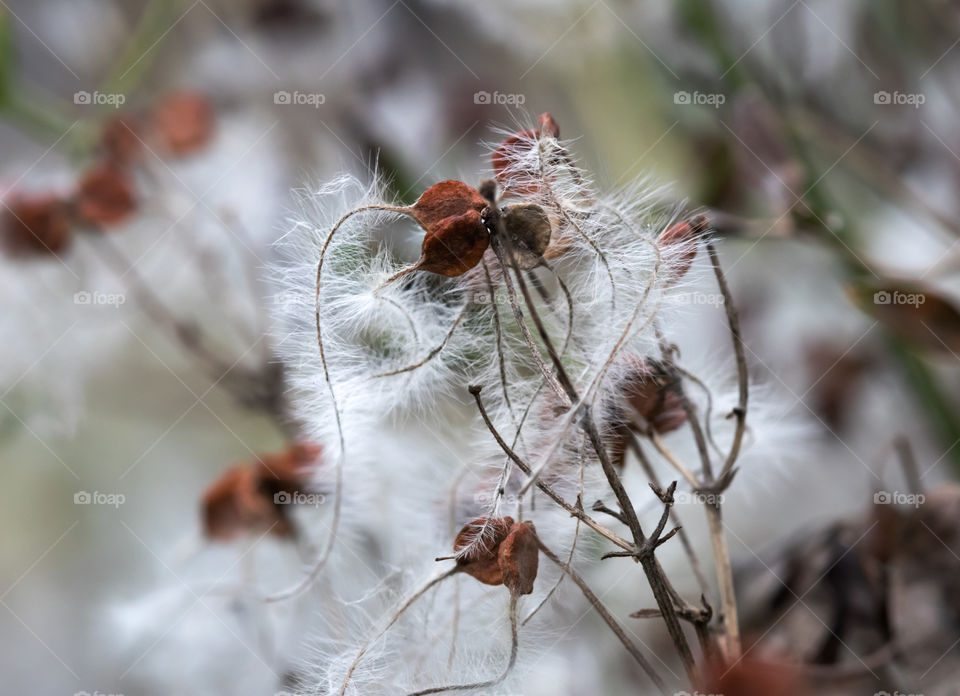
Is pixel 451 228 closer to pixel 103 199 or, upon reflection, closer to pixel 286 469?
pixel 286 469

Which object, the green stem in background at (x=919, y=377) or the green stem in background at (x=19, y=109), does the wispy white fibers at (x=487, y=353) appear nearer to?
the green stem in background at (x=919, y=377)

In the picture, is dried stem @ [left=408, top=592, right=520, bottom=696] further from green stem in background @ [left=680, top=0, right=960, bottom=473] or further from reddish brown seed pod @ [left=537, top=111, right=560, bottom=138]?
green stem in background @ [left=680, top=0, right=960, bottom=473]

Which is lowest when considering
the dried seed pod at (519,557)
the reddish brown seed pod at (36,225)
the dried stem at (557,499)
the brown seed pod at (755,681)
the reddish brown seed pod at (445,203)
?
the brown seed pod at (755,681)

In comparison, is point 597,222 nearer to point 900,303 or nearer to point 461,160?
point 900,303

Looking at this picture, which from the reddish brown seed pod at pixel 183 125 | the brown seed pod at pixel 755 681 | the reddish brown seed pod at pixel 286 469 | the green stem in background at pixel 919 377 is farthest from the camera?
the reddish brown seed pod at pixel 183 125

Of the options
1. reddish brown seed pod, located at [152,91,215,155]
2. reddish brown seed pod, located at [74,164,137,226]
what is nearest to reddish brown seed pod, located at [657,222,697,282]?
reddish brown seed pod, located at [74,164,137,226]

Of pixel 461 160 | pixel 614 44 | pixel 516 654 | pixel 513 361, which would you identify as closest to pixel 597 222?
pixel 513 361

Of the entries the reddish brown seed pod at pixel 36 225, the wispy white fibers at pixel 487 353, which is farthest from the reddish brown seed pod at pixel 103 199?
the wispy white fibers at pixel 487 353
